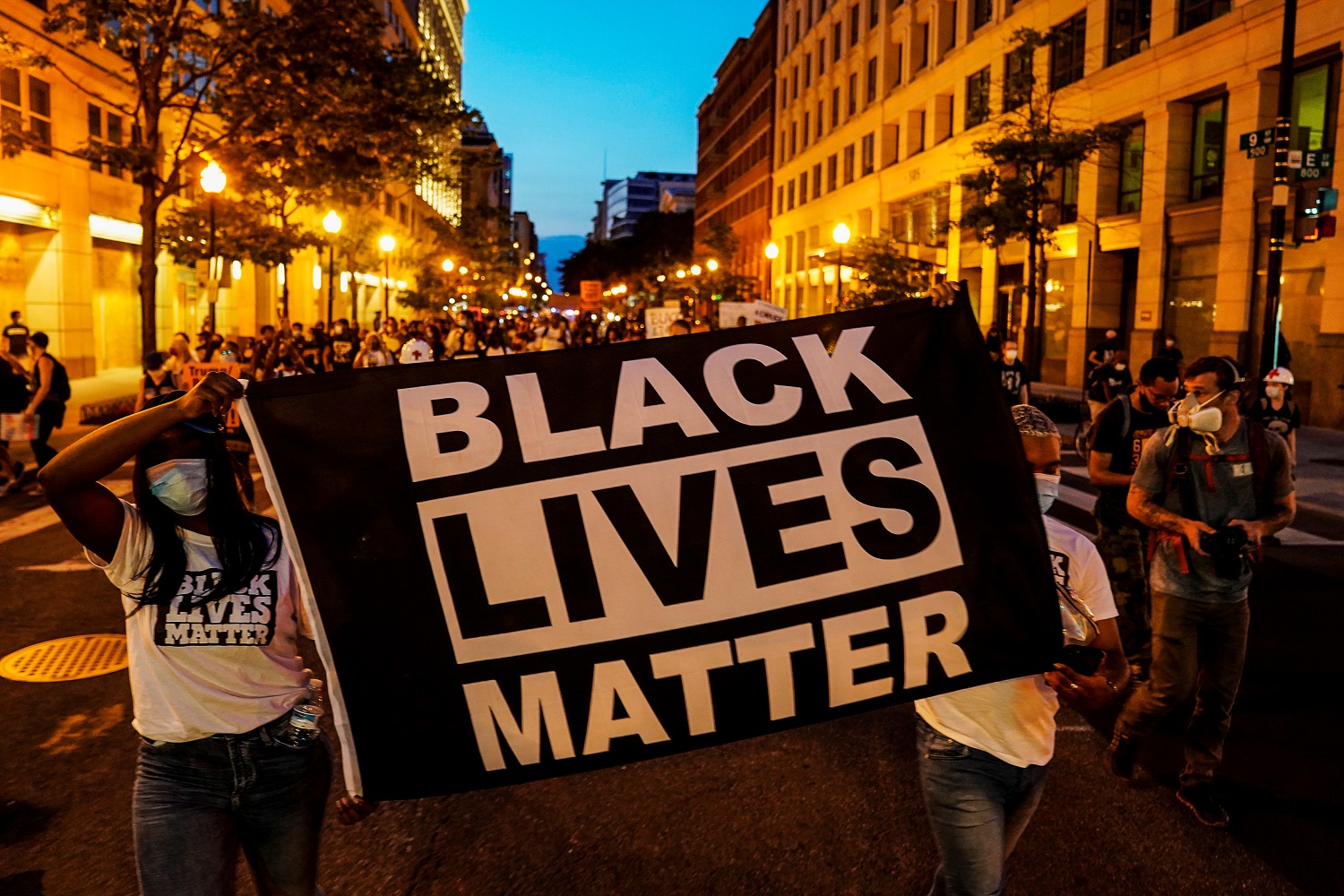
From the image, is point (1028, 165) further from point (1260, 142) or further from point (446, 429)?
point (446, 429)

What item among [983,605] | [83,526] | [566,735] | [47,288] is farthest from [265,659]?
[47,288]

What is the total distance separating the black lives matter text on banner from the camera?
2.83m

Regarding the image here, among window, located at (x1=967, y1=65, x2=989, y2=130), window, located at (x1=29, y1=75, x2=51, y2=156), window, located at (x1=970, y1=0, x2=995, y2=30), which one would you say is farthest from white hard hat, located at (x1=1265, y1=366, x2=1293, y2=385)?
window, located at (x1=970, y1=0, x2=995, y2=30)

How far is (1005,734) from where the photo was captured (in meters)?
2.97

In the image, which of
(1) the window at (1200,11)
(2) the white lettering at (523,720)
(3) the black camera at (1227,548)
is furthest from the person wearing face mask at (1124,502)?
(1) the window at (1200,11)

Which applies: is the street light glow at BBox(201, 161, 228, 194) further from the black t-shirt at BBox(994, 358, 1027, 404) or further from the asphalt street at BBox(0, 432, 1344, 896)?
the asphalt street at BBox(0, 432, 1344, 896)

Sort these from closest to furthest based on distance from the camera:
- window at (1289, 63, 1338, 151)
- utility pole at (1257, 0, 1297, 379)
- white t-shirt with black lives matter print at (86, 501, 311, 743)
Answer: white t-shirt with black lives matter print at (86, 501, 311, 743)
utility pole at (1257, 0, 1297, 379)
window at (1289, 63, 1338, 151)

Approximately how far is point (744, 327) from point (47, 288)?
27658 millimetres

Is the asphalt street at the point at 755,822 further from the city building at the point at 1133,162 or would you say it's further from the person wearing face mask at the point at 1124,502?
the city building at the point at 1133,162

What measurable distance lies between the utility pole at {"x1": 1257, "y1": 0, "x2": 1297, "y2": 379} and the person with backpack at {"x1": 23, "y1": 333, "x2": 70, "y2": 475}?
16.7 meters

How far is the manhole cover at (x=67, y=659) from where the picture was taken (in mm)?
6324

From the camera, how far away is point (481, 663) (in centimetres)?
285

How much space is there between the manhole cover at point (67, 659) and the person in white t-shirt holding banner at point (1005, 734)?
5.38 metres

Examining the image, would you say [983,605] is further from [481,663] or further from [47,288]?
[47,288]
